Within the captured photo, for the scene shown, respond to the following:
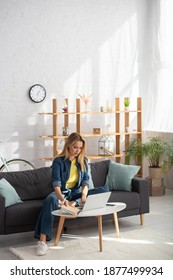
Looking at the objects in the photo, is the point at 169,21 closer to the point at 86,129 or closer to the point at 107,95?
the point at 107,95

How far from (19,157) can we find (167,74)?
102 inches

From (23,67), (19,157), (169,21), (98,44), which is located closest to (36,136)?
(19,157)

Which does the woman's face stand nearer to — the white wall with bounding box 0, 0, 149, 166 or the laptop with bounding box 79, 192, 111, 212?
the laptop with bounding box 79, 192, 111, 212

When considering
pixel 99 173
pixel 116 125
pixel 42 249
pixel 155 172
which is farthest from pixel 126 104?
pixel 42 249

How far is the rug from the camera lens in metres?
5.47

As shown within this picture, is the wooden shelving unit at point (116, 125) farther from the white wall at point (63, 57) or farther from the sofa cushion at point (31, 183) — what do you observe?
the sofa cushion at point (31, 183)

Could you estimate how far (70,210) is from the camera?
221 inches

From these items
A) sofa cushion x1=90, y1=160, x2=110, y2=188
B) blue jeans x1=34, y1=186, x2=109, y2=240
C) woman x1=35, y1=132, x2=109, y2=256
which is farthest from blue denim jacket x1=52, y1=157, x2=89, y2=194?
sofa cushion x1=90, y1=160, x2=110, y2=188

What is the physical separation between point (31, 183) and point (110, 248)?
4.00 feet

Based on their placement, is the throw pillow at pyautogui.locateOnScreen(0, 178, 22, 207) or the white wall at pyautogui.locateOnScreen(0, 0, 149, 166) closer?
the throw pillow at pyautogui.locateOnScreen(0, 178, 22, 207)

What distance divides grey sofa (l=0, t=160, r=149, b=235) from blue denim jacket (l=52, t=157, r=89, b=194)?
0.30 metres

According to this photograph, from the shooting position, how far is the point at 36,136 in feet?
28.0

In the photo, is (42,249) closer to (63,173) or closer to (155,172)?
(63,173)

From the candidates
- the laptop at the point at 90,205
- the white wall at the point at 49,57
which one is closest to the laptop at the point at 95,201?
the laptop at the point at 90,205
